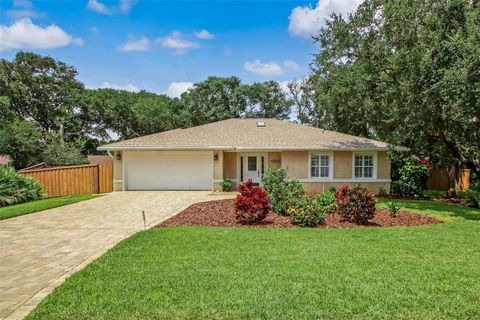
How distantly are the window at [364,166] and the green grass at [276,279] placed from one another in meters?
11.6

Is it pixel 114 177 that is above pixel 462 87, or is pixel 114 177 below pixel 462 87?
below

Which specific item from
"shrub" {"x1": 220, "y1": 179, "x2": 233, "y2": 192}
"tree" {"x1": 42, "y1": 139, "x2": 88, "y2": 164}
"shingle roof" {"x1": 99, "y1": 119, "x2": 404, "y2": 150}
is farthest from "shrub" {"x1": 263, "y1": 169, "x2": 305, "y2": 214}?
"tree" {"x1": 42, "y1": 139, "x2": 88, "y2": 164}

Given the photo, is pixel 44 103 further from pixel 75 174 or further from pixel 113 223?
pixel 113 223

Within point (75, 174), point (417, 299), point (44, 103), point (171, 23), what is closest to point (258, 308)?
point (417, 299)

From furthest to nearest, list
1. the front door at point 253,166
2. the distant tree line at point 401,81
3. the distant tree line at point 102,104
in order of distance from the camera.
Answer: the distant tree line at point 102,104 → the front door at point 253,166 → the distant tree line at point 401,81

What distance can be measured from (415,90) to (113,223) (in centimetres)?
1149

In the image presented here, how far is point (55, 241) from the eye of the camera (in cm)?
791

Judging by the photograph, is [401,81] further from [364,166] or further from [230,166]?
[230,166]

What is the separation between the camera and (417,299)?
4.38 metres

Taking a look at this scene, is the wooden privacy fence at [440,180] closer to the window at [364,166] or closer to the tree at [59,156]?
the window at [364,166]

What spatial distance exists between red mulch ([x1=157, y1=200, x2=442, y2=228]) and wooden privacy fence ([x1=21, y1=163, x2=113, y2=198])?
9.31 meters

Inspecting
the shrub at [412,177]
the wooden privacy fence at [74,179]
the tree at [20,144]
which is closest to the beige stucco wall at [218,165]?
the wooden privacy fence at [74,179]

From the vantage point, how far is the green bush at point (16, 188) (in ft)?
47.4

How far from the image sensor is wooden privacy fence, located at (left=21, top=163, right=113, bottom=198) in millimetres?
17834
